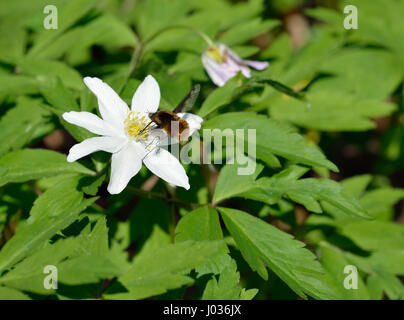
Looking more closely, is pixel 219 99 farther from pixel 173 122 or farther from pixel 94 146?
pixel 94 146

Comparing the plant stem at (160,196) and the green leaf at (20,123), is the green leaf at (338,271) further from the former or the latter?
the green leaf at (20,123)

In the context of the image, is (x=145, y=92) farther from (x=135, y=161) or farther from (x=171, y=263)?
(x=171, y=263)

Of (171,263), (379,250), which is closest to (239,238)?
(171,263)

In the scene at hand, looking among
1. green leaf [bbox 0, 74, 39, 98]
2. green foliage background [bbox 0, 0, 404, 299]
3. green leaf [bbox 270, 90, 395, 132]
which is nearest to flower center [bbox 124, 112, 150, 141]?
green foliage background [bbox 0, 0, 404, 299]

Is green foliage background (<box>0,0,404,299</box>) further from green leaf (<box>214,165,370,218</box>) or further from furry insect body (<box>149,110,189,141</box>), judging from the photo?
furry insect body (<box>149,110,189,141</box>)

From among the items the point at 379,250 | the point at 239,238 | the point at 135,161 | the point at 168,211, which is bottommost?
the point at 379,250

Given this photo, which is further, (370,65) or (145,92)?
(370,65)

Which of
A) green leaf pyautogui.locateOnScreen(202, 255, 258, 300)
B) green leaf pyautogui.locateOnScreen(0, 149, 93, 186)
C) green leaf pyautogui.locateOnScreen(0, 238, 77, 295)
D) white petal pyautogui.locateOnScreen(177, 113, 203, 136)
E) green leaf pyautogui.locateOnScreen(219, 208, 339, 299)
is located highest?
white petal pyautogui.locateOnScreen(177, 113, 203, 136)
